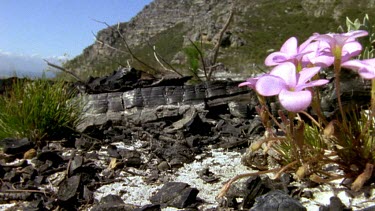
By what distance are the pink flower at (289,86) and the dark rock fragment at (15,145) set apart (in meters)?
2.07

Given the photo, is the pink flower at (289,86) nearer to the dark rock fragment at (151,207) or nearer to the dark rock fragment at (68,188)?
the dark rock fragment at (151,207)

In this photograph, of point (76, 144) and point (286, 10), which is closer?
point (76, 144)

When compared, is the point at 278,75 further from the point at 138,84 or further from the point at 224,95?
the point at 138,84

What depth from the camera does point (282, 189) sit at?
2109 millimetres

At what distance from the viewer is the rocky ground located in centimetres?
207

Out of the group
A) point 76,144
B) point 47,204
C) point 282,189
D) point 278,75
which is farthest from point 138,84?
point 278,75

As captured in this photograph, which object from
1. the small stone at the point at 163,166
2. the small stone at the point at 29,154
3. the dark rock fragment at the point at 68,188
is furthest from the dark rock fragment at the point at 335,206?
the small stone at the point at 29,154

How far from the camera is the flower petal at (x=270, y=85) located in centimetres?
144

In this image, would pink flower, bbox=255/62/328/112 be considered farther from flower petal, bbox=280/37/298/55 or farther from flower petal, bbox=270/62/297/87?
flower petal, bbox=280/37/298/55

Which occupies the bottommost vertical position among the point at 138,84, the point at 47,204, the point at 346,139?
the point at 47,204

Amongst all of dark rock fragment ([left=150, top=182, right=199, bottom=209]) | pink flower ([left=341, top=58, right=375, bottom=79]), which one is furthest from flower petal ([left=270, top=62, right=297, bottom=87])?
dark rock fragment ([left=150, top=182, right=199, bottom=209])

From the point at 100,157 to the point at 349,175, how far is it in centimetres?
158

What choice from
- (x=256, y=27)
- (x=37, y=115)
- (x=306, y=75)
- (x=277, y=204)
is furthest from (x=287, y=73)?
(x=256, y=27)

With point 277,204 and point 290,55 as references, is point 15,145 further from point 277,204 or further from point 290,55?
point 290,55
